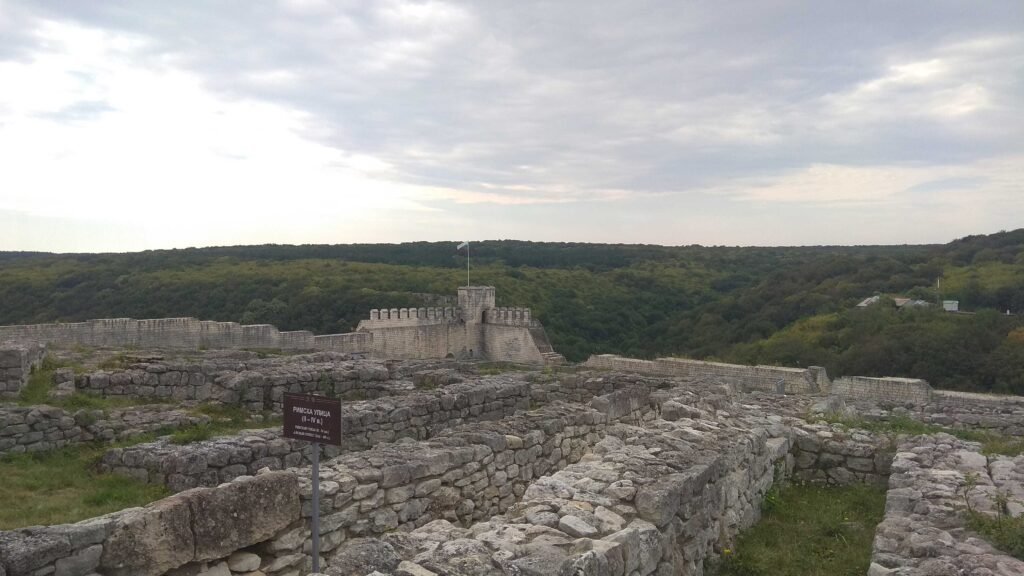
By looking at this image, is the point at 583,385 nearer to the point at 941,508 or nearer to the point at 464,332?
the point at 941,508

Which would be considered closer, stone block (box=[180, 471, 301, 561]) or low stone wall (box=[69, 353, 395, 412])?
stone block (box=[180, 471, 301, 561])

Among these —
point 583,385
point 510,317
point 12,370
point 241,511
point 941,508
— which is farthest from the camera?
point 510,317

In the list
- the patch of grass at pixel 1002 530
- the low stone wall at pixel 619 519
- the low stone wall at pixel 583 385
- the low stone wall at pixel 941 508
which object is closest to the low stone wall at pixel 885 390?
the low stone wall at pixel 583 385

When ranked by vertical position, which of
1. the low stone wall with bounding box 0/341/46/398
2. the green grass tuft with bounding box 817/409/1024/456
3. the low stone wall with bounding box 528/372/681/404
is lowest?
the low stone wall with bounding box 528/372/681/404

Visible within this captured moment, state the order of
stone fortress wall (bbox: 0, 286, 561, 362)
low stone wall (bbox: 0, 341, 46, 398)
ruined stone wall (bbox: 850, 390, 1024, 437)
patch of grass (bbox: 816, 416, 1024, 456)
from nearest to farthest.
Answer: patch of grass (bbox: 816, 416, 1024, 456) < low stone wall (bbox: 0, 341, 46, 398) < ruined stone wall (bbox: 850, 390, 1024, 437) < stone fortress wall (bbox: 0, 286, 561, 362)

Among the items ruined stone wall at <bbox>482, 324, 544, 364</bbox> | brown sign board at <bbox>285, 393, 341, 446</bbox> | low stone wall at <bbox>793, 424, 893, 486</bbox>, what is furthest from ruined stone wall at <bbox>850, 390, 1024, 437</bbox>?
ruined stone wall at <bbox>482, 324, 544, 364</bbox>

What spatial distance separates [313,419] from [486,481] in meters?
2.00

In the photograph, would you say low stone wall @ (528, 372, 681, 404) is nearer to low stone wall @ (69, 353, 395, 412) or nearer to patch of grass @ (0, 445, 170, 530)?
low stone wall @ (69, 353, 395, 412)

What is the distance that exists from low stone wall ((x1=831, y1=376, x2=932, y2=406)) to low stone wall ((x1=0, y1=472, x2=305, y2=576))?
13.3m

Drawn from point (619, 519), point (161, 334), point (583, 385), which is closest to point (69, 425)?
point (619, 519)

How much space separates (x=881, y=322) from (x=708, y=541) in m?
34.4

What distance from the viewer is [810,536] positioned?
6105mm

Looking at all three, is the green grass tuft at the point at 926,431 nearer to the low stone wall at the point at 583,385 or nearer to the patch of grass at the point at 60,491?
the low stone wall at the point at 583,385

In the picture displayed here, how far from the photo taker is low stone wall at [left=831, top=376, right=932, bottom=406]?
1479cm
